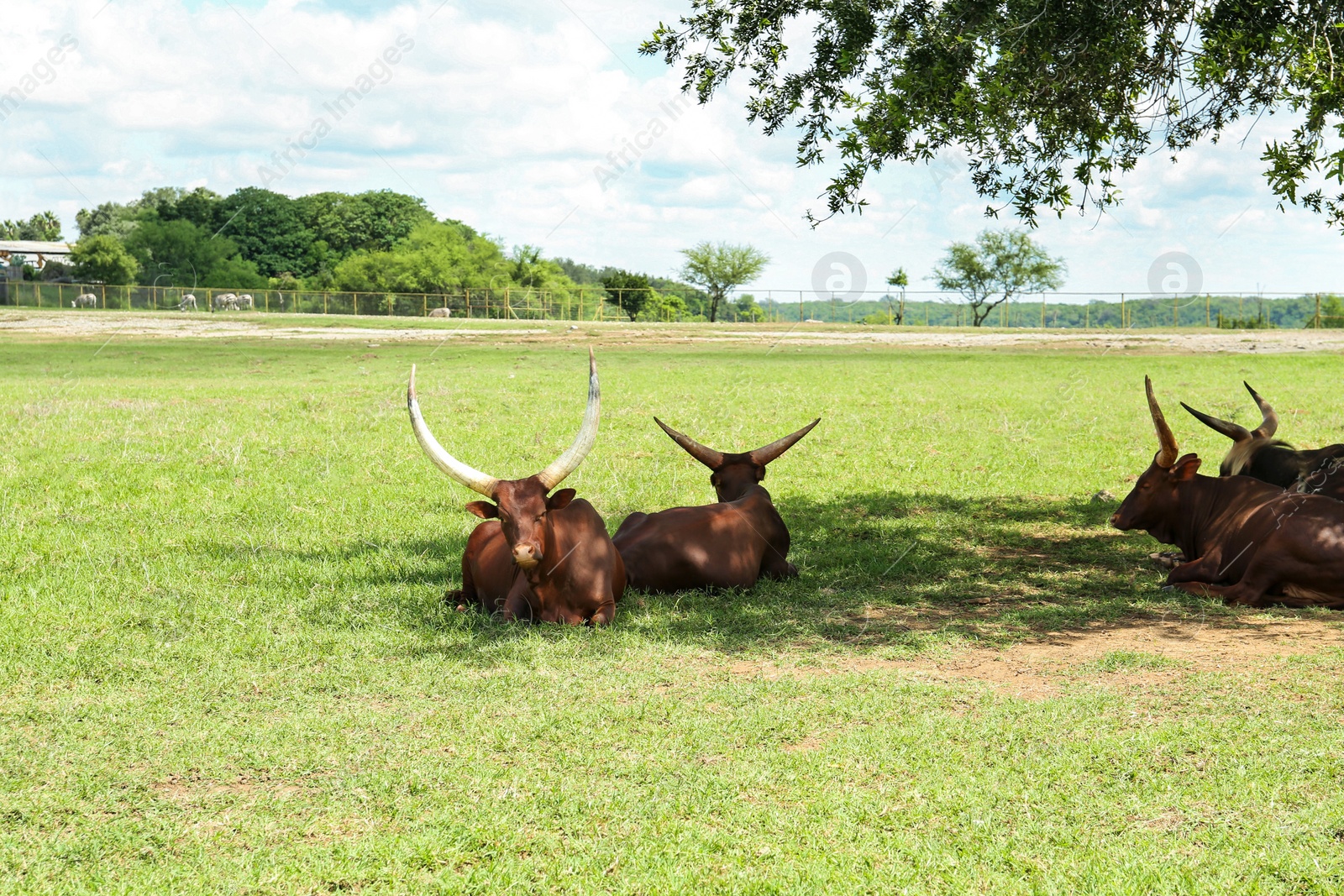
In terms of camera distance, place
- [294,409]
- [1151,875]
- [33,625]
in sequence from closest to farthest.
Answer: [1151,875]
[33,625]
[294,409]

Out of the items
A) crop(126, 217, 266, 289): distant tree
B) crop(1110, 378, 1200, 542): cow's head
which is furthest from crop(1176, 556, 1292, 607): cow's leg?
crop(126, 217, 266, 289): distant tree

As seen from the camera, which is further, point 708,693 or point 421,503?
point 421,503

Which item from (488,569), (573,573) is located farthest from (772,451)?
(488,569)

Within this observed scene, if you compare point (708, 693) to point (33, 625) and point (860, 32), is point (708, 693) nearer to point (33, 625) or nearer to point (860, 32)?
point (33, 625)

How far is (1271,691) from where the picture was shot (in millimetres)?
6348

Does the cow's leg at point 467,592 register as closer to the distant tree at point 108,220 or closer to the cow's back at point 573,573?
the cow's back at point 573,573

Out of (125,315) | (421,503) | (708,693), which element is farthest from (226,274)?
(708,693)

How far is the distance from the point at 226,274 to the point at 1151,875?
278 feet

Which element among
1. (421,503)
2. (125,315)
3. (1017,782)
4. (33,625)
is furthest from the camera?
(125,315)

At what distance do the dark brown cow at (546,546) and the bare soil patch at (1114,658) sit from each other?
4.54 feet

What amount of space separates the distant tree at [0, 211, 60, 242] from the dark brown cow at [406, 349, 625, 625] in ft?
485

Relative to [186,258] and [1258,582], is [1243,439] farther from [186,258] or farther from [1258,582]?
[186,258]

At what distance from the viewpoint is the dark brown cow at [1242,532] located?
8266 mm

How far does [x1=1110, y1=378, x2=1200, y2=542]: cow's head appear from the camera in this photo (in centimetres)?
995
